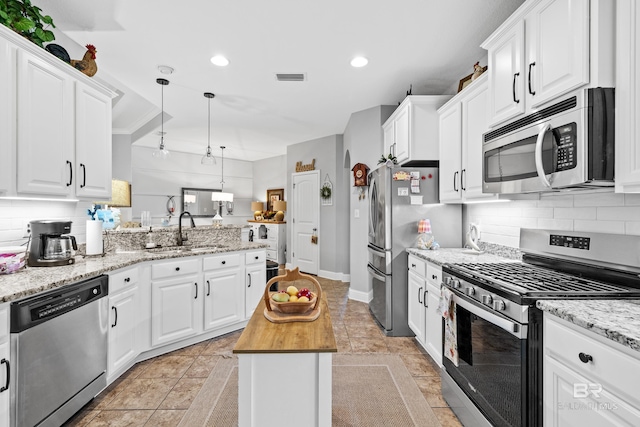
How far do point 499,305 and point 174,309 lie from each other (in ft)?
8.48

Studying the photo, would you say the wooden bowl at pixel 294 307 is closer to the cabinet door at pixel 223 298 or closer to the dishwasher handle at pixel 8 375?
the dishwasher handle at pixel 8 375

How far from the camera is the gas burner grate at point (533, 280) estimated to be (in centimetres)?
139

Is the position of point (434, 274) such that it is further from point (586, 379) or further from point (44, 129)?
point (44, 129)

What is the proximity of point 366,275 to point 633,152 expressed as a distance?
3.35m

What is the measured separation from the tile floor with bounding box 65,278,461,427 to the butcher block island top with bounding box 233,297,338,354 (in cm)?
105

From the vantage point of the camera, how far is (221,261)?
3141 millimetres

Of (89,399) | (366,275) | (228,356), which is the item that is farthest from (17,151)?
(366,275)

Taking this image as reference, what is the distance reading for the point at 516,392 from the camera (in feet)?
4.56

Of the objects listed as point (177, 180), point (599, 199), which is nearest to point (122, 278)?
point (599, 199)

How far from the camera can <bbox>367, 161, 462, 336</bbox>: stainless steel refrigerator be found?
3.19 m

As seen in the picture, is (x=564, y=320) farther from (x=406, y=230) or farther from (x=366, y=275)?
(x=366, y=275)

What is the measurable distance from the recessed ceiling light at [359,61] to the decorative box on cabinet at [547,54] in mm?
1180

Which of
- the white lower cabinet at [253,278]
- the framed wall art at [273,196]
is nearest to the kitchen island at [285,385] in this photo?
the white lower cabinet at [253,278]

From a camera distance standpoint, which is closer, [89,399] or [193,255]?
[89,399]
